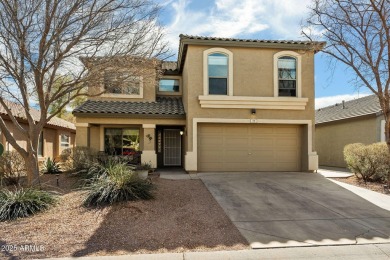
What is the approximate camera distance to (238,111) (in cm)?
1365

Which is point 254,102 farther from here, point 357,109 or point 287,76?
point 357,109

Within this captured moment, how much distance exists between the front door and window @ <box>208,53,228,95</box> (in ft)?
14.2

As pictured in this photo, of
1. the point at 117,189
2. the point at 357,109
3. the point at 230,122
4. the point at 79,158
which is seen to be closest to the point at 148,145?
the point at 79,158

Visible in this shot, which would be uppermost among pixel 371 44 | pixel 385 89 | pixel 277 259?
pixel 371 44

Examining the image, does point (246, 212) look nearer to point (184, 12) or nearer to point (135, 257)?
point (135, 257)

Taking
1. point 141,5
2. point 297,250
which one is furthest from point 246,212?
point 141,5

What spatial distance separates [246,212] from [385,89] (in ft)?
25.7

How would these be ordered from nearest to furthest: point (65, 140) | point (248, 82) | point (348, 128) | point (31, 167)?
1. point (31, 167)
2. point (248, 82)
3. point (348, 128)
4. point (65, 140)

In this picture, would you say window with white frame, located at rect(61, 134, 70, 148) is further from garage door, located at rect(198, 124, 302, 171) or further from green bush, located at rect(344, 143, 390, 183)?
green bush, located at rect(344, 143, 390, 183)

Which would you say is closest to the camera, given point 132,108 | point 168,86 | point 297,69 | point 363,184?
point 363,184

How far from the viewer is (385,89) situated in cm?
1102

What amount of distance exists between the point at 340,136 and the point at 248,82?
9978mm

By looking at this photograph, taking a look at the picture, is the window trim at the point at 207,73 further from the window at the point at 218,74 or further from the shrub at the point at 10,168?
the shrub at the point at 10,168

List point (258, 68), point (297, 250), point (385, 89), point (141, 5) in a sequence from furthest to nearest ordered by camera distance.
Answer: point (258, 68) < point (385, 89) < point (141, 5) < point (297, 250)
